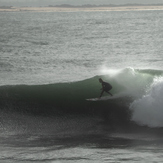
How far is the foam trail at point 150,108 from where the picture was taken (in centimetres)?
1570

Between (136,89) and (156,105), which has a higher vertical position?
(136,89)

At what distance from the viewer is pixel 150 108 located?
53.2 ft

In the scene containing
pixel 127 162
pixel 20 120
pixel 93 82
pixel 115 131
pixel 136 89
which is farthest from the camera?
pixel 93 82

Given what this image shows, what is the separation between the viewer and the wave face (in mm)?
16266

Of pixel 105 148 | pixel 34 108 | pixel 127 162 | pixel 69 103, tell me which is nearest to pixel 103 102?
pixel 69 103

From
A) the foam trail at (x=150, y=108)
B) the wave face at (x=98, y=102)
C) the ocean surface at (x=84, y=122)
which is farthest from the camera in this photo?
the wave face at (x=98, y=102)

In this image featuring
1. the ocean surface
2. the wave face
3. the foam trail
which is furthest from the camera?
the wave face

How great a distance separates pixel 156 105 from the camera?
16.2 metres

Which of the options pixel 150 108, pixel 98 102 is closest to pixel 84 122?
pixel 98 102

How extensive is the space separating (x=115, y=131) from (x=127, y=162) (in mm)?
3893

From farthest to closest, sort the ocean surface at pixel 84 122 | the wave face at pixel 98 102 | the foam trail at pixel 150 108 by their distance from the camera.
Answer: the wave face at pixel 98 102 → the foam trail at pixel 150 108 → the ocean surface at pixel 84 122

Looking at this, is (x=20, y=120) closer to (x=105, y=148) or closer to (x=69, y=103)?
(x=69, y=103)

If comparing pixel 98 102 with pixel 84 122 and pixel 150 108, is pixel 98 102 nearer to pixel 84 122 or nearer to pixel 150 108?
pixel 84 122

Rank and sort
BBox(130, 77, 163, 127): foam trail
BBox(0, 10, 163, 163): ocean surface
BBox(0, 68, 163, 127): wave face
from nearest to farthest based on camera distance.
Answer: BBox(0, 10, 163, 163): ocean surface < BBox(130, 77, 163, 127): foam trail < BBox(0, 68, 163, 127): wave face
